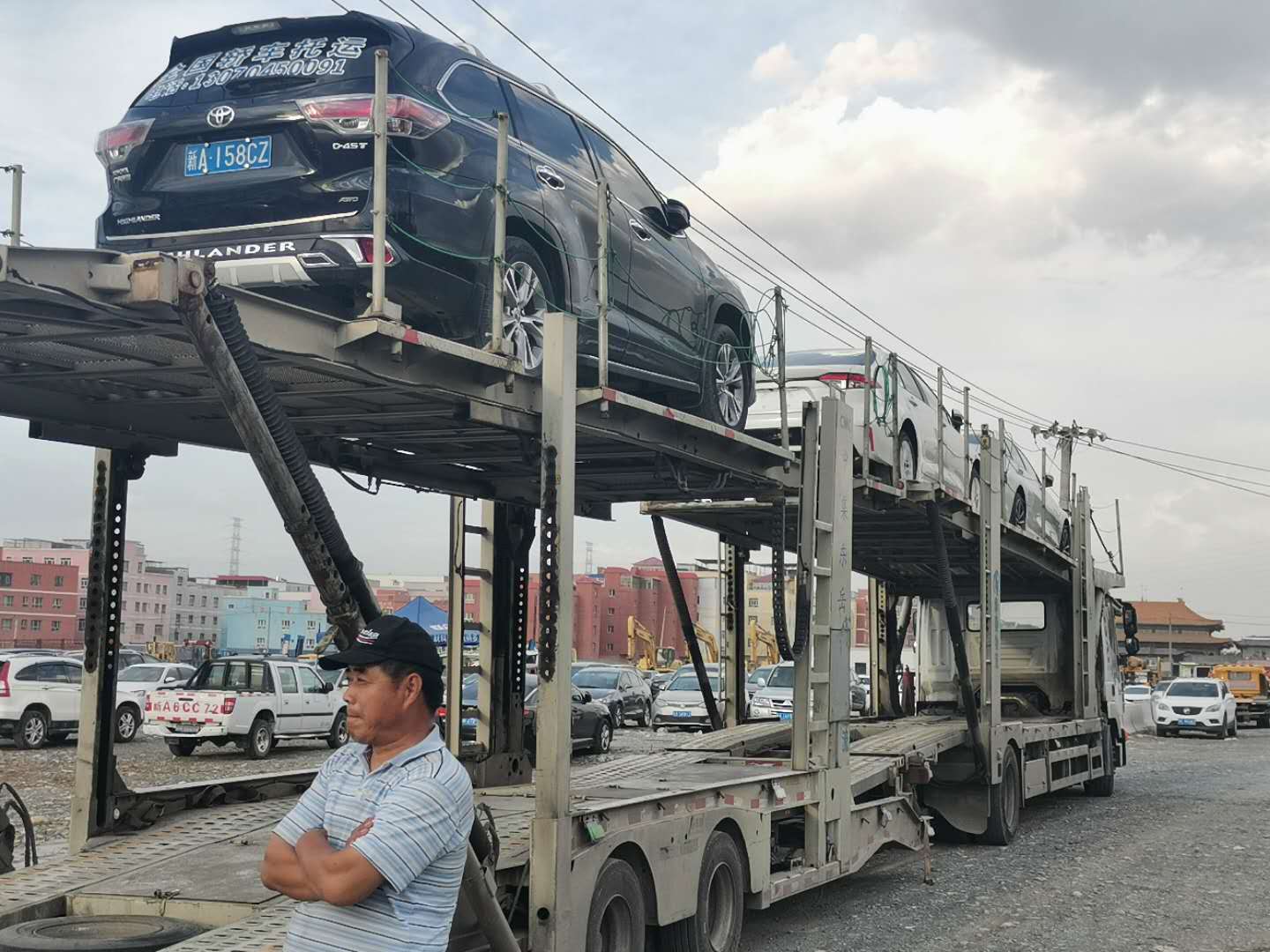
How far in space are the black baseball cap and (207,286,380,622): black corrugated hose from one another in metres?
1.20

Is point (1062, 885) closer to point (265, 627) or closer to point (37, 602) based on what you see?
point (265, 627)

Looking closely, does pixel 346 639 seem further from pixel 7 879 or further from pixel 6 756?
pixel 6 756

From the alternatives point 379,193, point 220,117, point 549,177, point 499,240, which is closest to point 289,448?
point 379,193

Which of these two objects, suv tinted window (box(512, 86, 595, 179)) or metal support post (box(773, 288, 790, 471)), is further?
metal support post (box(773, 288, 790, 471))

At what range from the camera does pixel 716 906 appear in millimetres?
7641

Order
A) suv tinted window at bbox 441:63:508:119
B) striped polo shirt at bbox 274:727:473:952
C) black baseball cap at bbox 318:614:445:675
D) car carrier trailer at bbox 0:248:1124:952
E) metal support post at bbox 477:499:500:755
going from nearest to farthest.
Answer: striped polo shirt at bbox 274:727:473:952, black baseball cap at bbox 318:614:445:675, car carrier trailer at bbox 0:248:1124:952, suv tinted window at bbox 441:63:508:119, metal support post at bbox 477:499:500:755

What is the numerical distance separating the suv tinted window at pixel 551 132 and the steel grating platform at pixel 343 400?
1483mm

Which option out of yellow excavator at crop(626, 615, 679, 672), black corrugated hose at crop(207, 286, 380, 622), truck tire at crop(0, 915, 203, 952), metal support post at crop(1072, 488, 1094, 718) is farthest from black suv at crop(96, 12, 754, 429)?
yellow excavator at crop(626, 615, 679, 672)

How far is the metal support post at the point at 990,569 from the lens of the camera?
1295cm

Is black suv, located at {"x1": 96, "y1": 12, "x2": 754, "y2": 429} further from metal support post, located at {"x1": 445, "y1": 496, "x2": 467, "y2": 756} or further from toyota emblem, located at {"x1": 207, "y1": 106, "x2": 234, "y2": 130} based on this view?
metal support post, located at {"x1": 445, "y1": 496, "x2": 467, "y2": 756}

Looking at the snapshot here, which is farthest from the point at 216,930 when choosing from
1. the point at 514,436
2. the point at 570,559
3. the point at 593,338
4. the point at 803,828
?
the point at 803,828

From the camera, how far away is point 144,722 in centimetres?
2117

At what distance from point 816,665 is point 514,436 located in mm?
2905

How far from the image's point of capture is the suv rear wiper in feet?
20.4
